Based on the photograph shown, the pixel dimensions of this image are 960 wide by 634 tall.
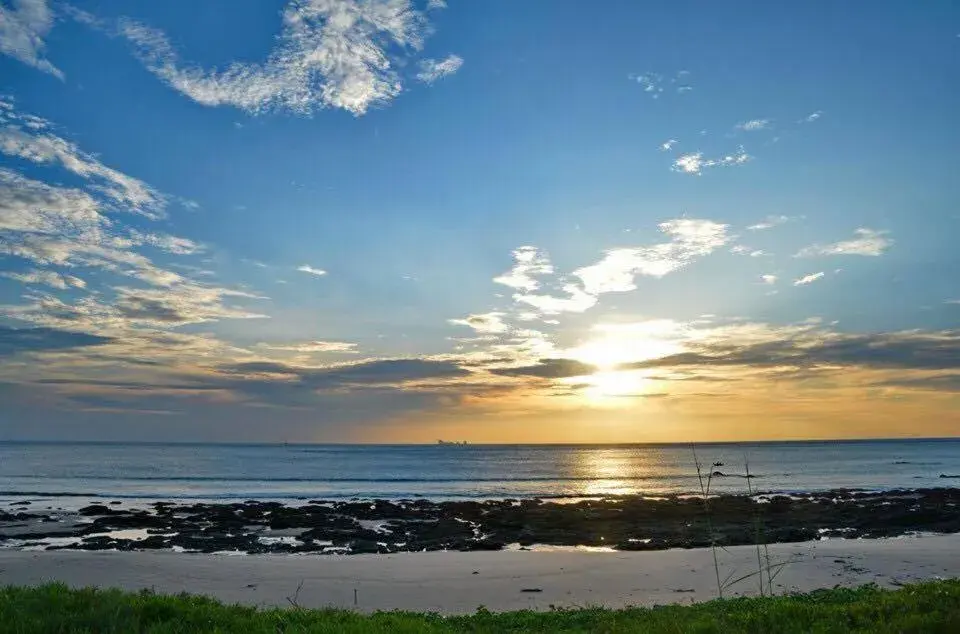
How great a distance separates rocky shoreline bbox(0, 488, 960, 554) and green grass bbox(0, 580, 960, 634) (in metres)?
17.3

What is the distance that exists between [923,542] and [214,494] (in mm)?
54445

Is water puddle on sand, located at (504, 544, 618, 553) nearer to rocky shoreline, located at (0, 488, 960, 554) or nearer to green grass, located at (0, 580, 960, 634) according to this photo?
rocky shoreline, located at (0, 488, 960, 554)

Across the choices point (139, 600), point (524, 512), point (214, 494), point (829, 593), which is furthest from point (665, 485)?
point (139, 600)

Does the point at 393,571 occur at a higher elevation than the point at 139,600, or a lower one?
lower

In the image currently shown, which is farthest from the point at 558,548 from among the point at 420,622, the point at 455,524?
the point at 420,622

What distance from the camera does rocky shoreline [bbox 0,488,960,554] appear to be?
32.2 meters

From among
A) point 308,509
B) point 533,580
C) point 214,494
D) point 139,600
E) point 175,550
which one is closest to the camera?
point 139,600

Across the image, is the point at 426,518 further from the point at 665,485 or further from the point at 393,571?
the point at 665,485

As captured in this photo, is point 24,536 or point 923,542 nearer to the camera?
point 923,542

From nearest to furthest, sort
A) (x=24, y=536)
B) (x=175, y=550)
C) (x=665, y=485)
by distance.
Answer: (x=175, y=550), (x=24, y=536), (x=665, y=485)

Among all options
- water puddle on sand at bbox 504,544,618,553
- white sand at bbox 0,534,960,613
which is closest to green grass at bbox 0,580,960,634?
white sand at bbox 0,534,960,613

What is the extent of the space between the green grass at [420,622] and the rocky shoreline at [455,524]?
1730cm

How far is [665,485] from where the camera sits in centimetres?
7444

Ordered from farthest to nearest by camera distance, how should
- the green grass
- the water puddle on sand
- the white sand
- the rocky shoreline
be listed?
the rocky shoreline, the water puddle on sand, the white sand, the green grass
